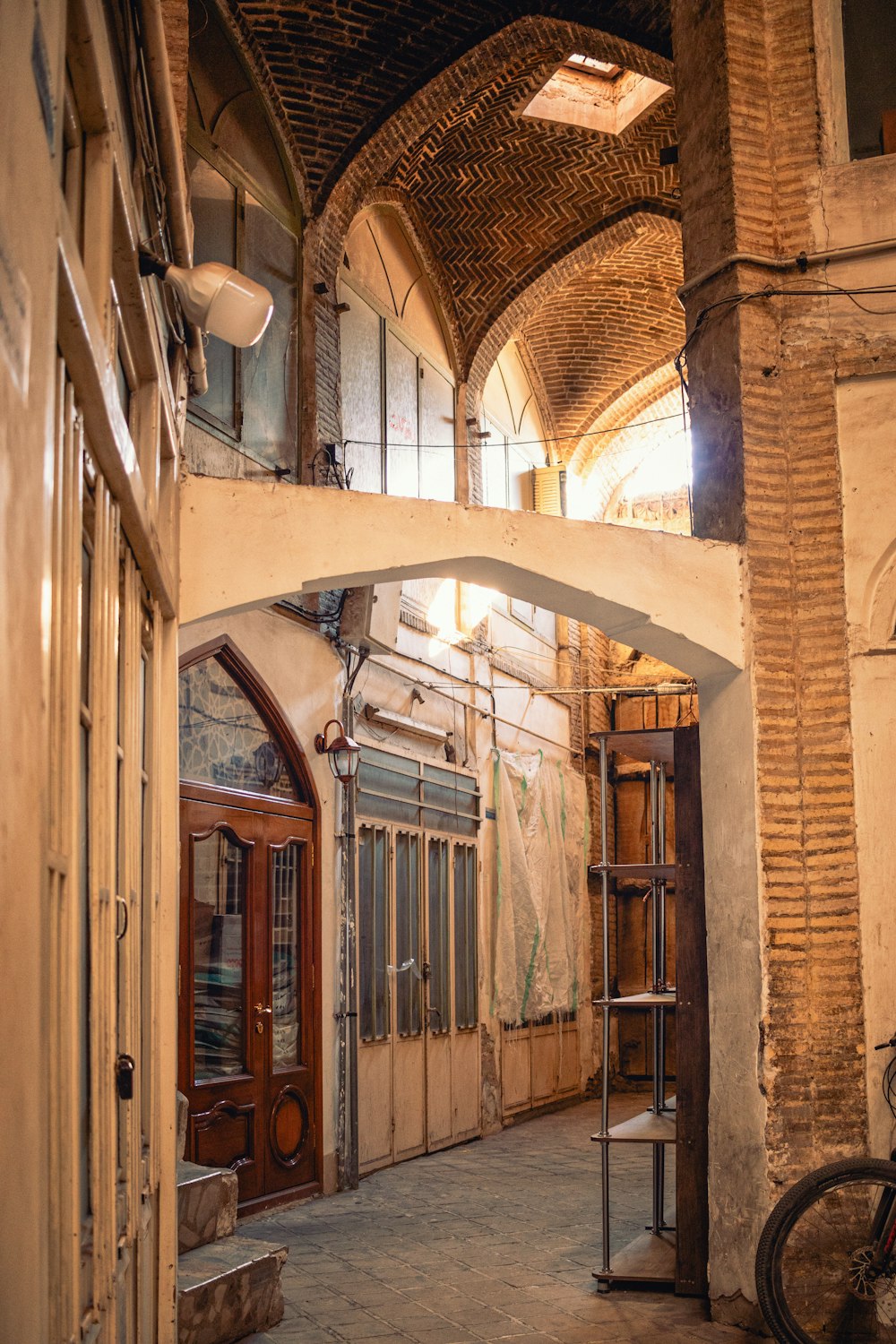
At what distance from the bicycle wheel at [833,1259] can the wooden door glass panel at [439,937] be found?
5513mm

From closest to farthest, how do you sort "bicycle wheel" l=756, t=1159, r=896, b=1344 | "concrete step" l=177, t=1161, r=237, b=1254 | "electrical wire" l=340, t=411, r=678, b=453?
1. "bicycle wheel" l=756, t=1159, r=896, b=1344
2. "concrete step" l=177, t=1161, r=237, b=1254
3. "electrical wire" l=340, t=411, r=678, b=453

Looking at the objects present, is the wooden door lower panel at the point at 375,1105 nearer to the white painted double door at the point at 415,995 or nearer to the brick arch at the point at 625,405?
the white painted double door at the point at 415,995

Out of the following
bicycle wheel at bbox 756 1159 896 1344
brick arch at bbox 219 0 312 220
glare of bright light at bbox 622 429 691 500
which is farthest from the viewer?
glare of bright light at bbox 622 429 691 500

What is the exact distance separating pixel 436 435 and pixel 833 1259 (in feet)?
26.3

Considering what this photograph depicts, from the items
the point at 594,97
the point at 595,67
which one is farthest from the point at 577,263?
the point at 595,67

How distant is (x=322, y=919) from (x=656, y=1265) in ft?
11.0

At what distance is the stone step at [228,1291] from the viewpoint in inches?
198

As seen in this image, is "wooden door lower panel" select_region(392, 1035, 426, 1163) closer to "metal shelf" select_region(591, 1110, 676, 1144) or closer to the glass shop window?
"metal shelf" select_region(591, 1110, 676, 1144)

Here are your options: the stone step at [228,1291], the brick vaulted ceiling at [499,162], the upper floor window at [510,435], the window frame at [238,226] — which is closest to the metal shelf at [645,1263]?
the stone step at [228,1291]

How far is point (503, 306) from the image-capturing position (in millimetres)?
A: 12500

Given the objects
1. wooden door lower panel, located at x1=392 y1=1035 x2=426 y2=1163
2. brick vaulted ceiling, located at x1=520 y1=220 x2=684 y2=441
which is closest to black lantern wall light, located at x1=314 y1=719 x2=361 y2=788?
wooden door lower panel, located at x1=392 y1=1035 x2=426 y2=1163

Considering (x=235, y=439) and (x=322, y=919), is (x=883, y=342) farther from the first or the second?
(x=322, y=919)

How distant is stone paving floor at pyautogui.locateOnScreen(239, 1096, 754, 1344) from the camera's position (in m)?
5.64

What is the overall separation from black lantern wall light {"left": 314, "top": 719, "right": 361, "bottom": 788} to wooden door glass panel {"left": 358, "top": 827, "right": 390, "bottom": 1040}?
80 centimetres
